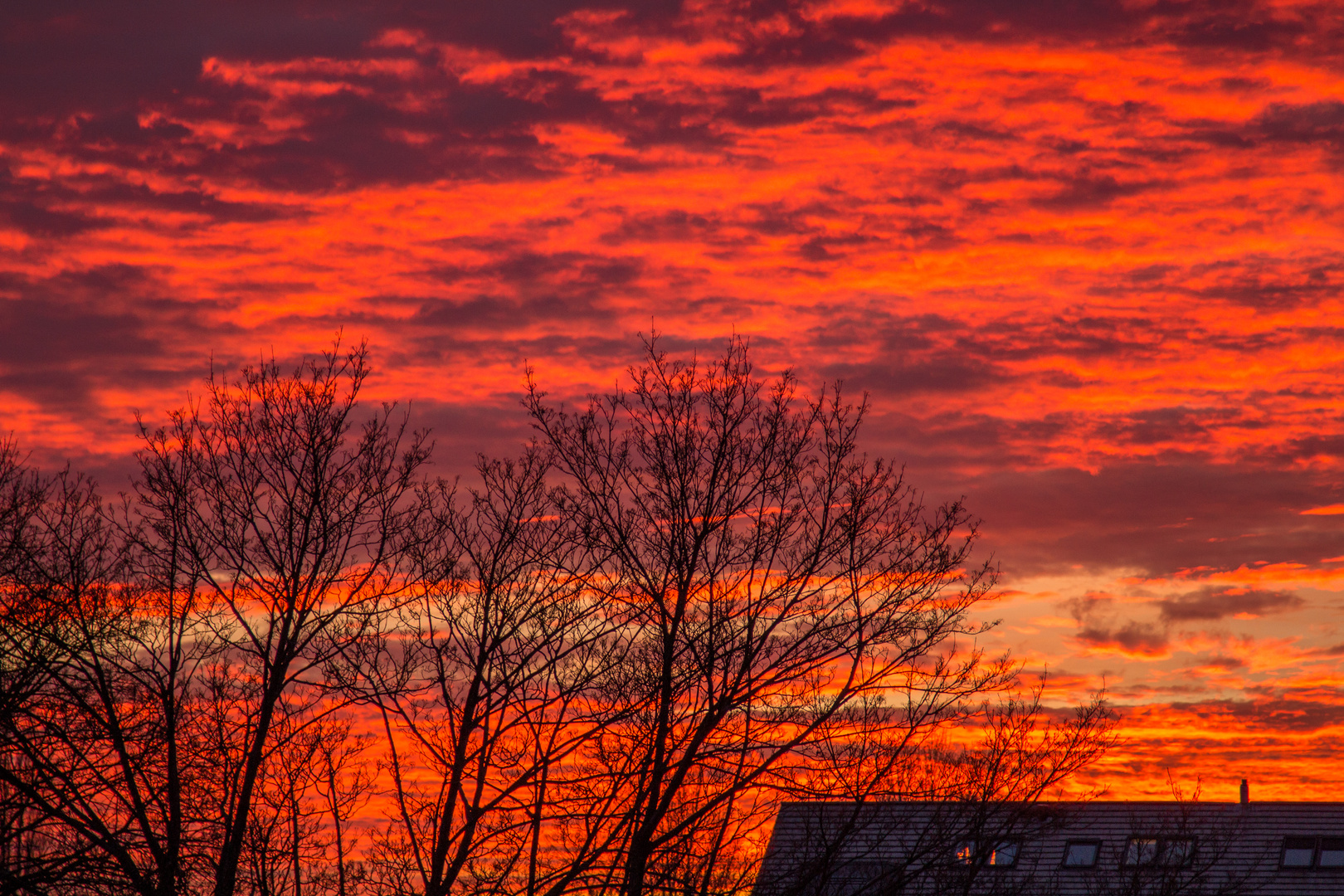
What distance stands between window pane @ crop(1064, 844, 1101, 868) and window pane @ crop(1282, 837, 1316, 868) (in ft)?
14.7

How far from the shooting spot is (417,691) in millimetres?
17500

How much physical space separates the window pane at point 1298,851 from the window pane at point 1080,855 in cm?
A: 449

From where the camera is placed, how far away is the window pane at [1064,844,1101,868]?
31.7 metres

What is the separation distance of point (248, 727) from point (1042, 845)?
23711 millimetres

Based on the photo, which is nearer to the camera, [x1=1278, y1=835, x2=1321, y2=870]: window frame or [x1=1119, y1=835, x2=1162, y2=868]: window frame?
[x1=1119, y1=835, x2=1162, y2=868]: window frame

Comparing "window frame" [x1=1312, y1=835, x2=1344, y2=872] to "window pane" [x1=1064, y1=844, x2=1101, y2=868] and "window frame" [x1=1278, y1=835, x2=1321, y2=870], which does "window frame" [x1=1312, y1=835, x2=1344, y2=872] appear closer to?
"window frame" [x1=1278, y1=835, x2=1321, y2=870]

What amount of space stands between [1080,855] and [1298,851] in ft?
17.3

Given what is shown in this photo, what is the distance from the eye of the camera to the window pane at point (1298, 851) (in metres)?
29.6

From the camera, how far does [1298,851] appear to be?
98.3 ft

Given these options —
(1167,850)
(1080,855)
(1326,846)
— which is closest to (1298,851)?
(1326,846)

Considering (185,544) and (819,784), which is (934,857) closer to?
(819,784)

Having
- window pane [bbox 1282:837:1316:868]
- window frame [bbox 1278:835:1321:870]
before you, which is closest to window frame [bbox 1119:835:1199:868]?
window frame [bbox 1278:835:1321:870]

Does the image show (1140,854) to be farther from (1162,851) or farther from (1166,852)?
(1162,851)

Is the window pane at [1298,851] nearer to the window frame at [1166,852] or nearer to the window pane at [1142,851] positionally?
the window pane at [1142,851]
